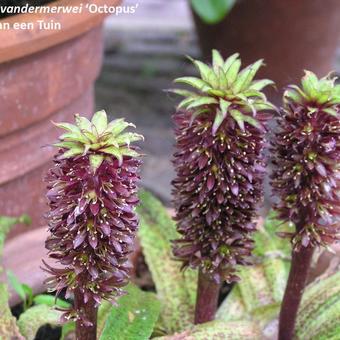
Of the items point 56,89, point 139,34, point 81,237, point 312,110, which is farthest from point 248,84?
point 139,34

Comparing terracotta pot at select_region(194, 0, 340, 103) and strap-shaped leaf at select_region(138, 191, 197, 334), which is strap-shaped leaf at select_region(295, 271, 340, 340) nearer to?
strap-shaped leaf at select_region(138, 191, 197, 334)

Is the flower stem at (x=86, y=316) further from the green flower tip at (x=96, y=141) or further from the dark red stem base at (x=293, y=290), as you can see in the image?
the dark red stem base at (x=293, y=290)

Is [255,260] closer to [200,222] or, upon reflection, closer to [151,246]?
[151,246]

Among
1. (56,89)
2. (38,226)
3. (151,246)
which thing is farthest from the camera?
(38,226)

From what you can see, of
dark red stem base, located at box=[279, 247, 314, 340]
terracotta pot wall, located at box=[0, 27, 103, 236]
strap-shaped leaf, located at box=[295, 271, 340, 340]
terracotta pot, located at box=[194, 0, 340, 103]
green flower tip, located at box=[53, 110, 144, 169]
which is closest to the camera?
green flower tip, located at box=[53, 110, 144, 169]

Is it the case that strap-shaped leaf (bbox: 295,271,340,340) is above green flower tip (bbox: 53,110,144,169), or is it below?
below

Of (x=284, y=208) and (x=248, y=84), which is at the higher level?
(x=248, y=84)

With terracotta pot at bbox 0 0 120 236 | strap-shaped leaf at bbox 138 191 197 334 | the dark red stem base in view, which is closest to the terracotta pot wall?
terracotta pot at bbox 0 0 120 236
